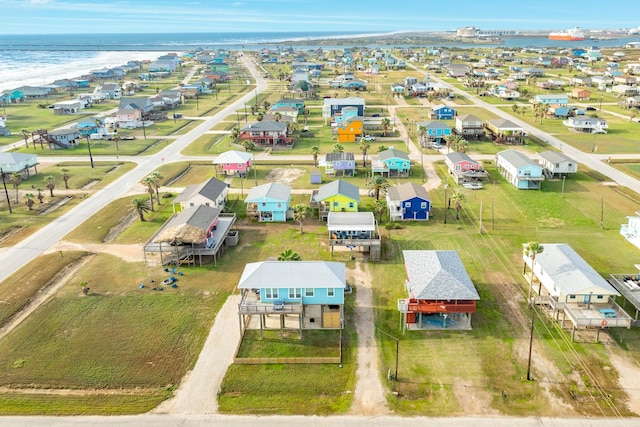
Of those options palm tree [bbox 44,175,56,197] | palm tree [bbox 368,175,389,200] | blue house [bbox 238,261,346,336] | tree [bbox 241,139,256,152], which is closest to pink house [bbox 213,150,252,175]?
tree [bbox 241,139,256,152]

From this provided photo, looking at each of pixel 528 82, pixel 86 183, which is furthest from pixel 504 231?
pixel 528 82

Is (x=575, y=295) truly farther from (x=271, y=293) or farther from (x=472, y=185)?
(x=472, y=185)

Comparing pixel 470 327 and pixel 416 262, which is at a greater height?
pixel 416 262

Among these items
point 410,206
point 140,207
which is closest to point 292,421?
point 410,206

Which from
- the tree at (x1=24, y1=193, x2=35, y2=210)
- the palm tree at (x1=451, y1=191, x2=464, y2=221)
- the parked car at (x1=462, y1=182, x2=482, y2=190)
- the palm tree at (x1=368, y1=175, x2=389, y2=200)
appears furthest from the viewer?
the parked car at (x1=462, y1=182, x2=482, y2=190)

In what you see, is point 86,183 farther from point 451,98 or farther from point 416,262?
point 451,98

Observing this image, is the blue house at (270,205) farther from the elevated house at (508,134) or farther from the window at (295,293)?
the elevated house at (508,134)

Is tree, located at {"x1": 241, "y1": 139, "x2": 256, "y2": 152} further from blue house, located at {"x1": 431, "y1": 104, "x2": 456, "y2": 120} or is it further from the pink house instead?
blue house, located at {"x1": 431, "y1": 104, "x2": 456, "y2": 120}
